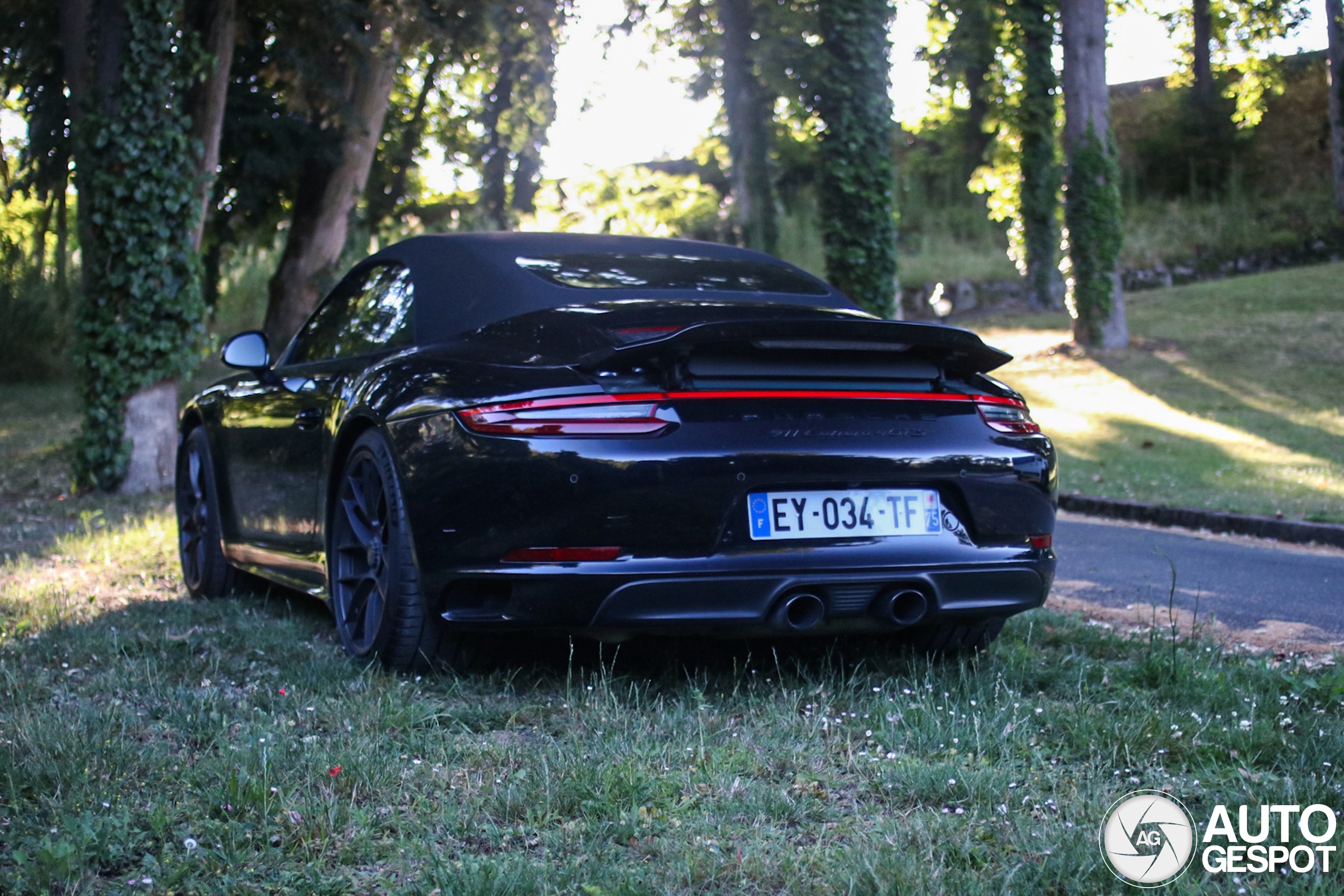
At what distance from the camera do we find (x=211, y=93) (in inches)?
457

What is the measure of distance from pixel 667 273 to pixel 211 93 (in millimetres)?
8454

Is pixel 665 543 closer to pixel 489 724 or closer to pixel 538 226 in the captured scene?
pixel 489 724

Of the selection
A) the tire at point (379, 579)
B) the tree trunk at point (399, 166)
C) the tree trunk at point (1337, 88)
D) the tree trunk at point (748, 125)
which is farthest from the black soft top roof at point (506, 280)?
the tree trunk at point (1337, 88)

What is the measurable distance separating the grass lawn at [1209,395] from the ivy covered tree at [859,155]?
247cm

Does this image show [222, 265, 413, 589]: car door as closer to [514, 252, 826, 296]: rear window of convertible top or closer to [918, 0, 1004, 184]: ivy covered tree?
[514, 252, 826, 296]: rear window of convertible top

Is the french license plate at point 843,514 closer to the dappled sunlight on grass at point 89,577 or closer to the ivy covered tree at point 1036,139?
the dappled sunlight on grass at point 89,577

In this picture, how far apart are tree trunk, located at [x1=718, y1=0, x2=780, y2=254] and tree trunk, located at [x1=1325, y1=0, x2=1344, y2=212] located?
11.5m

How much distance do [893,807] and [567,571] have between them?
1133mm

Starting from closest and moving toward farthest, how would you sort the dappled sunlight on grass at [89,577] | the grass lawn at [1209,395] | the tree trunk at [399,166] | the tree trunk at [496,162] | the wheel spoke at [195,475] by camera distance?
the dappled sunlight on grass at [89,577] < the wheel spoke at [195,475] < the grass lawn at [1209,395] < the tree trunk at [399,166] < the tree trunk at [496,162]

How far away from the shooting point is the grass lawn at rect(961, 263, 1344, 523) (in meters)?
10.4

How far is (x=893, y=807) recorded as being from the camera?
2771 mm

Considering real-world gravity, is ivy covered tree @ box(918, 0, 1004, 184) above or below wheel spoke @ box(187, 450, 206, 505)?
above

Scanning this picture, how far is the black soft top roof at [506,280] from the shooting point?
4.22m

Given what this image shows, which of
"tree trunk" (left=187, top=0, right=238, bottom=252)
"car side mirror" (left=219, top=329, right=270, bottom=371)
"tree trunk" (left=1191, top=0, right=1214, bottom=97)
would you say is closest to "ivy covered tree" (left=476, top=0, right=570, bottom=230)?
"tree trunk" (left=187, top=0, right=238, bottom=252)
